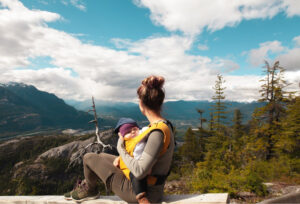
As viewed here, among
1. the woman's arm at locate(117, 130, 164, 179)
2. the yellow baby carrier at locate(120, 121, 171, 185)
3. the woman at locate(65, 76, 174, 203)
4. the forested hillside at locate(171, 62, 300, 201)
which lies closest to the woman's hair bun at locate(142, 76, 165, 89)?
the woman at locate(65, 76, 174, 203)

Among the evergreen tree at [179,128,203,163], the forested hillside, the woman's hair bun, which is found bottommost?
the evergreen tree at [179,128,203,163]

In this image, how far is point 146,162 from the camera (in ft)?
7.27

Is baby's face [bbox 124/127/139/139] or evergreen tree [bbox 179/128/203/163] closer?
baby's face [bbox 124/127/139/139]

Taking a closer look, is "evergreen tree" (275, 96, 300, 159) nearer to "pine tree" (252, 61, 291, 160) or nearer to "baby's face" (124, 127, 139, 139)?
"pine tree" (252, 61, 291, 160)

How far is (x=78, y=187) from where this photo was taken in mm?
3342

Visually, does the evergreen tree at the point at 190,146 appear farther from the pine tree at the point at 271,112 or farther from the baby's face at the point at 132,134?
the baby's face at the point at 132,134

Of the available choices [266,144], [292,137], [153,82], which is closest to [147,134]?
[153,82]

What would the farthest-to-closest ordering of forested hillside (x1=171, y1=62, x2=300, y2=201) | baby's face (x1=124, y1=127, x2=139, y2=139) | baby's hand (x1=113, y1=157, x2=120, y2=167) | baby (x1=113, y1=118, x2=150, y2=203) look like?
forested hillside (x1=171, y1=62, x2=300, y2=201)
baby's hand (x1=113, y1=157, x2=120, y2=167)
baby's face (x1=124, y1=127, x2=139, y2=139)
baby (x1=113, y1=118, x2=150, y2=203)

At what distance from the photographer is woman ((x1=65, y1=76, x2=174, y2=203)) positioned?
223 cm

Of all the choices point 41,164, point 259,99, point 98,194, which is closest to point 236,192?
point 98,194

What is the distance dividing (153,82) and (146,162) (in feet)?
3.21

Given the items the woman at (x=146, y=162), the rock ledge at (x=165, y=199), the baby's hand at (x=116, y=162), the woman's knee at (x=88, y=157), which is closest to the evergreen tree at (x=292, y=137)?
the rock ledge at (x=165, y=199)

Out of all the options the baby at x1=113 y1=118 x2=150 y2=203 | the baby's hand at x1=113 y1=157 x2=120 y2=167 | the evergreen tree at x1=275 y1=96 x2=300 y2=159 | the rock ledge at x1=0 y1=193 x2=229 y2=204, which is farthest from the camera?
the evergreen tree at x1=275 y1=96 x2=300 y2=159

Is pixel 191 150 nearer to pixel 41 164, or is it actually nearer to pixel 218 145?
pixel 218 145
